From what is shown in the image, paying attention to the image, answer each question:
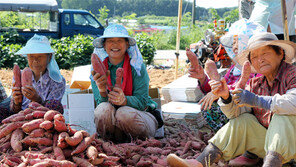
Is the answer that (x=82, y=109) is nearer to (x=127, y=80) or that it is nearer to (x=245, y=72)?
(x=127, y=80)

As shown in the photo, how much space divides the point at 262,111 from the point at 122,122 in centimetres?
116

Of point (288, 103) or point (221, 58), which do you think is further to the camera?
point (221, 58)

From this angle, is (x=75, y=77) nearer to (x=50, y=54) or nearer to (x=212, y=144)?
(x=50, y=54)

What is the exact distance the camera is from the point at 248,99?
191 centimetres

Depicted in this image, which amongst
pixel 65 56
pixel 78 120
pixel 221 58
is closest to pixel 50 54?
pixel 78 120

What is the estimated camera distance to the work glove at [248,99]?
1.90 meters

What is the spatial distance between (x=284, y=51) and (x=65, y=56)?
7320 millimetres

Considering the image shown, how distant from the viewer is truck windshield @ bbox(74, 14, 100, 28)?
11789 mm

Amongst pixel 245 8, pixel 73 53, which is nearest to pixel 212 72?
pixel 245 8

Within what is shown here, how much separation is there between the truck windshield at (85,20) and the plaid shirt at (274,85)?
34.2ft

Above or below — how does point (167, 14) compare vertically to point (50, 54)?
above

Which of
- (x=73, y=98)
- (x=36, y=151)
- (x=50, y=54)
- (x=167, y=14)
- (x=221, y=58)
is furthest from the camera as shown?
(x=167, y=14)

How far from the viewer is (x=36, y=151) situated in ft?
6.68

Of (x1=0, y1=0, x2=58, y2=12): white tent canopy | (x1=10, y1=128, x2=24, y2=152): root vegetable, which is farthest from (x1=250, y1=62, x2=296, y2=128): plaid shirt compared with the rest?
(x1=0, y1=0, x2=58, y2=12): white tent canopy
